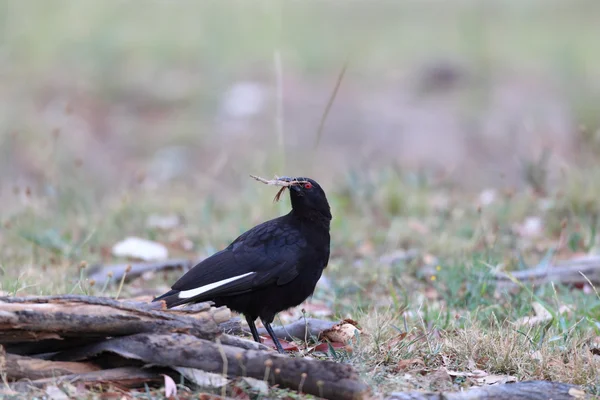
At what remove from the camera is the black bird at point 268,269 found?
3.66 m

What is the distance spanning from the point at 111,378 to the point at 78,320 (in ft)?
0.76

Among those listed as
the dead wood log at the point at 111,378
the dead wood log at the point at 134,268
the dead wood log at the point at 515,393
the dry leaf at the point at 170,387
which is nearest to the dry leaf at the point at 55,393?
the dead wood log at the point at 111,378

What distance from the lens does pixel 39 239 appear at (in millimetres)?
5691

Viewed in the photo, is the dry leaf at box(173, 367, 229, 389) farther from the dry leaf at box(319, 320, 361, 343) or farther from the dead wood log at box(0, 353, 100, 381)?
the dry leaf at box(319, 320, 361, 343)

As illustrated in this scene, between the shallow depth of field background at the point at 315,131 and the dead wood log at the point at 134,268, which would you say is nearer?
the dead wood log at the point at 134,268

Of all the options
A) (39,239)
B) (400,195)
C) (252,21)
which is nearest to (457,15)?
(252,21)

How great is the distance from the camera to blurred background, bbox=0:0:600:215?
393 inches

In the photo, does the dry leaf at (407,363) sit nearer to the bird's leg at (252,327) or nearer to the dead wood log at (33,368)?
the bird's leg at (252,327)

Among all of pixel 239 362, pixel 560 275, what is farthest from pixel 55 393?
pixel 560 275

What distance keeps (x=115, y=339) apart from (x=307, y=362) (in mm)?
660

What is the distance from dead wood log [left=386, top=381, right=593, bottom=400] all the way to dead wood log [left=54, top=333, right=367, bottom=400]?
238mm

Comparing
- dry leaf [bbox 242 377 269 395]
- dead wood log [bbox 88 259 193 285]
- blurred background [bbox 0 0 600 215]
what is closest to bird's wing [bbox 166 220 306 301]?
dry leaf [bbox 242 377 269 395]

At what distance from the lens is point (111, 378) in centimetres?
299

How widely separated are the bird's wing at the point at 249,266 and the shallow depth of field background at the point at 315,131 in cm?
72
